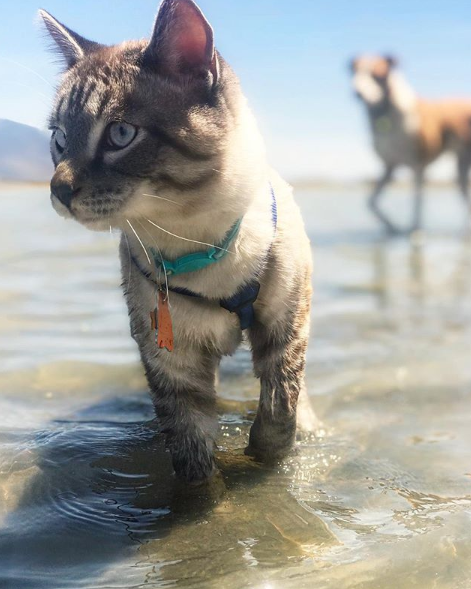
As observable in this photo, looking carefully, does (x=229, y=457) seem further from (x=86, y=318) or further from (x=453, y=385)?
(x=86, y=318)

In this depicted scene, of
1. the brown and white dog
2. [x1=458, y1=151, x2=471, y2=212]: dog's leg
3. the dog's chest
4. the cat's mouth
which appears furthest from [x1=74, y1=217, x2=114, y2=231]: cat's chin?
[x1=458, y1=151, x2=471, y2=212]: dog's leg

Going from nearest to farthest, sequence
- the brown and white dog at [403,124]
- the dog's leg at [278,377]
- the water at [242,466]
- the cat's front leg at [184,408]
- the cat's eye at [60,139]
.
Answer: the water at [242,466], the cat's eye at [60,139], the cat's front leg at [184,408], the dog's leg at [278,377], the brown and white dog at [403,124]

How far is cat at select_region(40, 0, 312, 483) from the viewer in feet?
7.61

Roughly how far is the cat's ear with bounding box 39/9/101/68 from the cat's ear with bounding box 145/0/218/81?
400 millimetres

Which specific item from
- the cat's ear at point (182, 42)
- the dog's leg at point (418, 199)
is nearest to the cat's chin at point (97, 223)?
the cat's ear at point (182, 42)

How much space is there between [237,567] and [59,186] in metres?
1.15

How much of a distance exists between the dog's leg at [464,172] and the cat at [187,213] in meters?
8.14

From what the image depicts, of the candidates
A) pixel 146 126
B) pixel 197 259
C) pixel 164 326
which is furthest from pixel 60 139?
pixel 164 326

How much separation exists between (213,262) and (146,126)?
19.0 inches

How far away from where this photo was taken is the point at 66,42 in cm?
275

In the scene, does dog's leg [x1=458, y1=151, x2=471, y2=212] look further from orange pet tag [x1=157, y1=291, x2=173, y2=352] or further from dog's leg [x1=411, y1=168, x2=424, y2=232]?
orange pet tag [x1=157, y1=291, x2=173, y2=352]

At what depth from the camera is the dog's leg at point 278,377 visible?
2809 millimetres

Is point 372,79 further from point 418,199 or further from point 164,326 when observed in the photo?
point 164,326

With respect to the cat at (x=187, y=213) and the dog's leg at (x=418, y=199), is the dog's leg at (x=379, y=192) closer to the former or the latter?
the dog's leg at (x=418, y=199)
